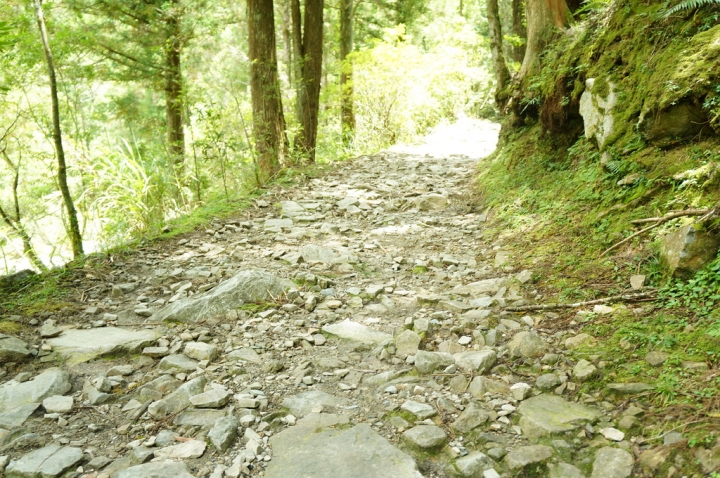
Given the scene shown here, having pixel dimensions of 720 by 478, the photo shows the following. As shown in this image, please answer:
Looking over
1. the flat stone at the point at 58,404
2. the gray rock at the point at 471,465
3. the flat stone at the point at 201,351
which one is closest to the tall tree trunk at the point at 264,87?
the flat stone at the point at 201,351

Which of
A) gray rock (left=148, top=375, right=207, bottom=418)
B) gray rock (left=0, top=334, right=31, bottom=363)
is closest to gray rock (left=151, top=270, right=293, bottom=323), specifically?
gray rock (left=0, top=334, right=31, bottom=363)

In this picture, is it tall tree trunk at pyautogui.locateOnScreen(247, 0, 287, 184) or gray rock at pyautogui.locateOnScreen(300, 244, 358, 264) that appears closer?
gray rock at pyautogui.locateOnScreen(300, 244, 358, 264)

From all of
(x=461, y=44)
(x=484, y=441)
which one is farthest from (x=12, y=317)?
(x=461, y=44)

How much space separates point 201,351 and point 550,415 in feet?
6.44

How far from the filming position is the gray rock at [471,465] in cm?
197

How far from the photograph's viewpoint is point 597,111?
13.9ft

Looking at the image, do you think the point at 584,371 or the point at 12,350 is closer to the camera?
the point at 584,371

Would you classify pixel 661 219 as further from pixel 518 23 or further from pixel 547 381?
pixel 518 23

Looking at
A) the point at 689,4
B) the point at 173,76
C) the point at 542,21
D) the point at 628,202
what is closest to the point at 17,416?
the point at 628,202

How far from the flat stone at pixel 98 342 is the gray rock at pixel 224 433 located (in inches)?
43.5

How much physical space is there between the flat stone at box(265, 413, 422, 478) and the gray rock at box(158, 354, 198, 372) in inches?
34.0

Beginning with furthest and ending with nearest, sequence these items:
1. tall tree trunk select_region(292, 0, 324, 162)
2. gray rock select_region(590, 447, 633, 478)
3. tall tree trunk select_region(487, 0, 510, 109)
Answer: tall tree trunk select_region(292, 0, 324, 162) < tall tree trunk select_region(487, 0, 510, 109) < gray rock select_region(590, 447, 633, 478)

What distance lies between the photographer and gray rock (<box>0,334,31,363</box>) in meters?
2.91

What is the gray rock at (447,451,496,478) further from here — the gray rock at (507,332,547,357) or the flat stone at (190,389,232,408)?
the flat stone at (190,389,232,408)
